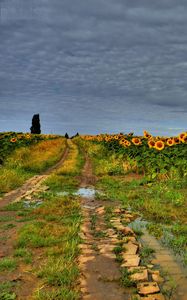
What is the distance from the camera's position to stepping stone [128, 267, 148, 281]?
5.75 metres

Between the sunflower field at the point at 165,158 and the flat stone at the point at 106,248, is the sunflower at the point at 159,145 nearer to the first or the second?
the sunflower field at the point at 165,158

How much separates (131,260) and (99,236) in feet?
5.38

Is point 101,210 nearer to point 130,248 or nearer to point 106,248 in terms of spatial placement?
point 106,248

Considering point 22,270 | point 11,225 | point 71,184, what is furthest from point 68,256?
point 71,184

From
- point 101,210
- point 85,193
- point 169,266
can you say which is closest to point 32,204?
point 101,210

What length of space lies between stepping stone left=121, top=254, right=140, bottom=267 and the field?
0.02 m

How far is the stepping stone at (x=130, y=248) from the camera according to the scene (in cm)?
688

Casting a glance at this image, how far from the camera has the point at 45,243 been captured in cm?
738

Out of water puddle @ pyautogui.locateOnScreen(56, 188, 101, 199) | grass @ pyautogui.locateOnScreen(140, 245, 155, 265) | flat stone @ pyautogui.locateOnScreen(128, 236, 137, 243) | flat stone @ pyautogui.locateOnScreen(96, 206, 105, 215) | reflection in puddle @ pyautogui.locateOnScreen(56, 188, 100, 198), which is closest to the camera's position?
grass @ pyautogui.locateOnScreen(140, 245, 155, 265)

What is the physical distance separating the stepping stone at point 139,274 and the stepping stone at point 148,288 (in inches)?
7.5

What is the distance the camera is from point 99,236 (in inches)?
316

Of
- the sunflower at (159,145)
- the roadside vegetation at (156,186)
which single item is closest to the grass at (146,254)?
the roadside vegetation at (156,186)

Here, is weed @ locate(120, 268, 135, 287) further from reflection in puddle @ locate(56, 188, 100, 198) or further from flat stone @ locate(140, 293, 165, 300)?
reflection in puddle @ locate(56, 188, 100, 198)

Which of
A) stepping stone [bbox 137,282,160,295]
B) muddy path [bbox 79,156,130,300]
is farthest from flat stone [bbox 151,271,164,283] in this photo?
muddy path [bbox 79,156,130,300]
